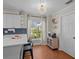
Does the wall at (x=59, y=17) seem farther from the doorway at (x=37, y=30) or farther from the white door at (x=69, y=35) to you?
the doorway at (x=37, y=30)

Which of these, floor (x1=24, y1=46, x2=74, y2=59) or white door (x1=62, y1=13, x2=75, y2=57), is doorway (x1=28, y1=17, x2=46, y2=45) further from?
white door (x1=62, y1=13, x2=75, y2=57)

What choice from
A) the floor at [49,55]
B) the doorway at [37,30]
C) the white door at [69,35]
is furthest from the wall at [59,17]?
the floor at [49,55]

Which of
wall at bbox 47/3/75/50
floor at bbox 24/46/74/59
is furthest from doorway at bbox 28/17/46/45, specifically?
floor at bbox 24/46/74/59

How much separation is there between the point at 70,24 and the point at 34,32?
3254 mm

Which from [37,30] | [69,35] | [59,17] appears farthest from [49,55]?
[37,30]

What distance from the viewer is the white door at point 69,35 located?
A: 149 inches

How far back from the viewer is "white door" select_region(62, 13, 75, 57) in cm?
377

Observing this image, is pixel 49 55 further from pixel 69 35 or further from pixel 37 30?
pixel 37 30

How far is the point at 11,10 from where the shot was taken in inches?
198

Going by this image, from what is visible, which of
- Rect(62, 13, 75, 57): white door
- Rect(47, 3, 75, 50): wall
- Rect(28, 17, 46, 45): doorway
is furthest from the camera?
Rect(28, 17, 46, 45): doorway

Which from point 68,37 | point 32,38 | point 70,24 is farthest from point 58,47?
point 32,38

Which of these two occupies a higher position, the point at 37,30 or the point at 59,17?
the point at 59,17

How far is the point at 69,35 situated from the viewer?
408 cm
